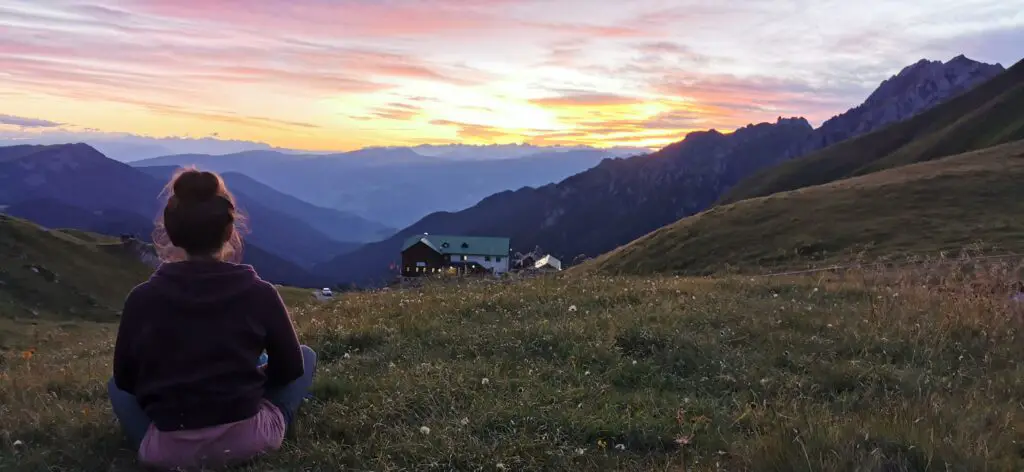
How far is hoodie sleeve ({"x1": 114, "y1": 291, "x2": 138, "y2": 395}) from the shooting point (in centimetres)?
490

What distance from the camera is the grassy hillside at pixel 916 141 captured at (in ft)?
375

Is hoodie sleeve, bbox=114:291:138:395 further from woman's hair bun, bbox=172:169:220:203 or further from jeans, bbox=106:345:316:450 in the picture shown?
woman's hair bun, bbox=172:169:220:203

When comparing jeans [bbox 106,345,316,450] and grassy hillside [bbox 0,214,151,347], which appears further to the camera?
grassy hillside [bbox 0,214,151,347]

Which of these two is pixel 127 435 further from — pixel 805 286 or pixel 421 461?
pixel 805 286

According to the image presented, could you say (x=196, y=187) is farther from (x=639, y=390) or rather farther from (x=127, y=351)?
(x=639, y=390)

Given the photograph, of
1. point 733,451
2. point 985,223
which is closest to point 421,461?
point 733,451

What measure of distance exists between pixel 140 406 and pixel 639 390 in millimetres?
4548

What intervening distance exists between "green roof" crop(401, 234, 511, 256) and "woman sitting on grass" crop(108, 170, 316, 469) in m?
126

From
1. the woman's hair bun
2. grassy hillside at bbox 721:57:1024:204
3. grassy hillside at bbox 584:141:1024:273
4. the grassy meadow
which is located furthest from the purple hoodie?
grassy hillside at bbox 721:57:1024:204

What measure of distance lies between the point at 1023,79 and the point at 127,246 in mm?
178871

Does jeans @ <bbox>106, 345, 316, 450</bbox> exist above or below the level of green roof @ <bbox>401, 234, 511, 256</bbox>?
above

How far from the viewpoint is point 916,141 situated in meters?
131

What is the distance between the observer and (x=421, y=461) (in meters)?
4.86

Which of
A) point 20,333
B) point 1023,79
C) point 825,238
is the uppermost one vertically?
point 1023,79
